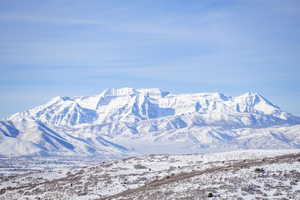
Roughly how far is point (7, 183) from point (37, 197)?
3334cm

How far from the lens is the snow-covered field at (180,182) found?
175 ft

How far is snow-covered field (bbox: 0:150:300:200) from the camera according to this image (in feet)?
175

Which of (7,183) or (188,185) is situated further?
(7,183)

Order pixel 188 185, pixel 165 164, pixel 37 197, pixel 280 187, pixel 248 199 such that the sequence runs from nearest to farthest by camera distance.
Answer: pixel 248 199 → pixel 280 187 → pixel 188 185 → pixel 37 197 → pixel 165 164

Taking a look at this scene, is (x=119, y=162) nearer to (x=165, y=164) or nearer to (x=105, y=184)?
(x=165, y=164)

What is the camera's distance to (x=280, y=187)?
53.7 meters

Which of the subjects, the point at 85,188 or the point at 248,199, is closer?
the point at 248,199

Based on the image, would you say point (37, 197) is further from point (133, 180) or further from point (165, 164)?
point (165, 164)

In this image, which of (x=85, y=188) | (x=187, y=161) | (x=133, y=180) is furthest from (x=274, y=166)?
(x=187, y=161)

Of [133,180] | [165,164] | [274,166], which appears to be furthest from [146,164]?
[274,166]

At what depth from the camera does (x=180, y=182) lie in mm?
62094

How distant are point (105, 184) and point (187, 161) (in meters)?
32.4

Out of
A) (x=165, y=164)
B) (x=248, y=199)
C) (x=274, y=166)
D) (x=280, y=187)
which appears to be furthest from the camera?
(x=165, y=164)

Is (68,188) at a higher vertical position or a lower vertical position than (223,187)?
lower
